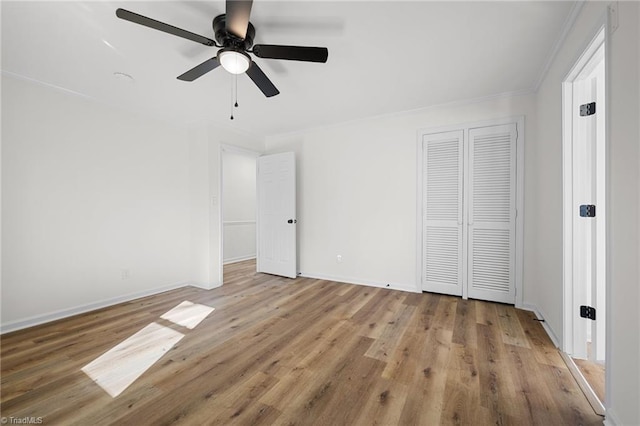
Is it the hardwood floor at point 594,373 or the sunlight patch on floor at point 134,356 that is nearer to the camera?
the hardwood floor at point 594,373

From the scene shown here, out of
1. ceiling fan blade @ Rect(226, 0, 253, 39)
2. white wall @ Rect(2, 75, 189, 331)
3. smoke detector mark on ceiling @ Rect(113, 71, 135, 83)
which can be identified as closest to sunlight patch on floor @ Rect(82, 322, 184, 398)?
white wall @ Rect(2, 75, 189, 331)

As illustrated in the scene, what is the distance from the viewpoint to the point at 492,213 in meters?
3.22

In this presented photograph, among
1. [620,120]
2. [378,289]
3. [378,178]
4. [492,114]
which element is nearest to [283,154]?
[378,178]

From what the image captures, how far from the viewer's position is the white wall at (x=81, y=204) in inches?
102

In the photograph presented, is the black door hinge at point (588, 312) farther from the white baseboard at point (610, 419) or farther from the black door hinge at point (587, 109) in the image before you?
the black door hinge at point (587, 109)

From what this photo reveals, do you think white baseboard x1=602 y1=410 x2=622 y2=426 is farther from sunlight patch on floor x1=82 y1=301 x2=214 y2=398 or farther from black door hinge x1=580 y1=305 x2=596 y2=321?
sunlight patch on floor x1=82 y1=301 x2=214 y2=398

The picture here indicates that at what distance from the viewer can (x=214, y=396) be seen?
1651mm

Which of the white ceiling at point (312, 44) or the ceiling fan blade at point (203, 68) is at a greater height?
the white ceiling at point (312, 44)

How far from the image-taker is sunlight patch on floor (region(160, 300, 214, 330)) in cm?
274

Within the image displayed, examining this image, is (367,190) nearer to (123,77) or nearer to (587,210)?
(587,210)

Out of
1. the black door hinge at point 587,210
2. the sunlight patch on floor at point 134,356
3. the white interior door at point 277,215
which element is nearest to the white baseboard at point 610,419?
the black door hinge at point 587,210

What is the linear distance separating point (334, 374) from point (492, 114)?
3.37 metres

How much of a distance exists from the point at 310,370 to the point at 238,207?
4987 millimetres
